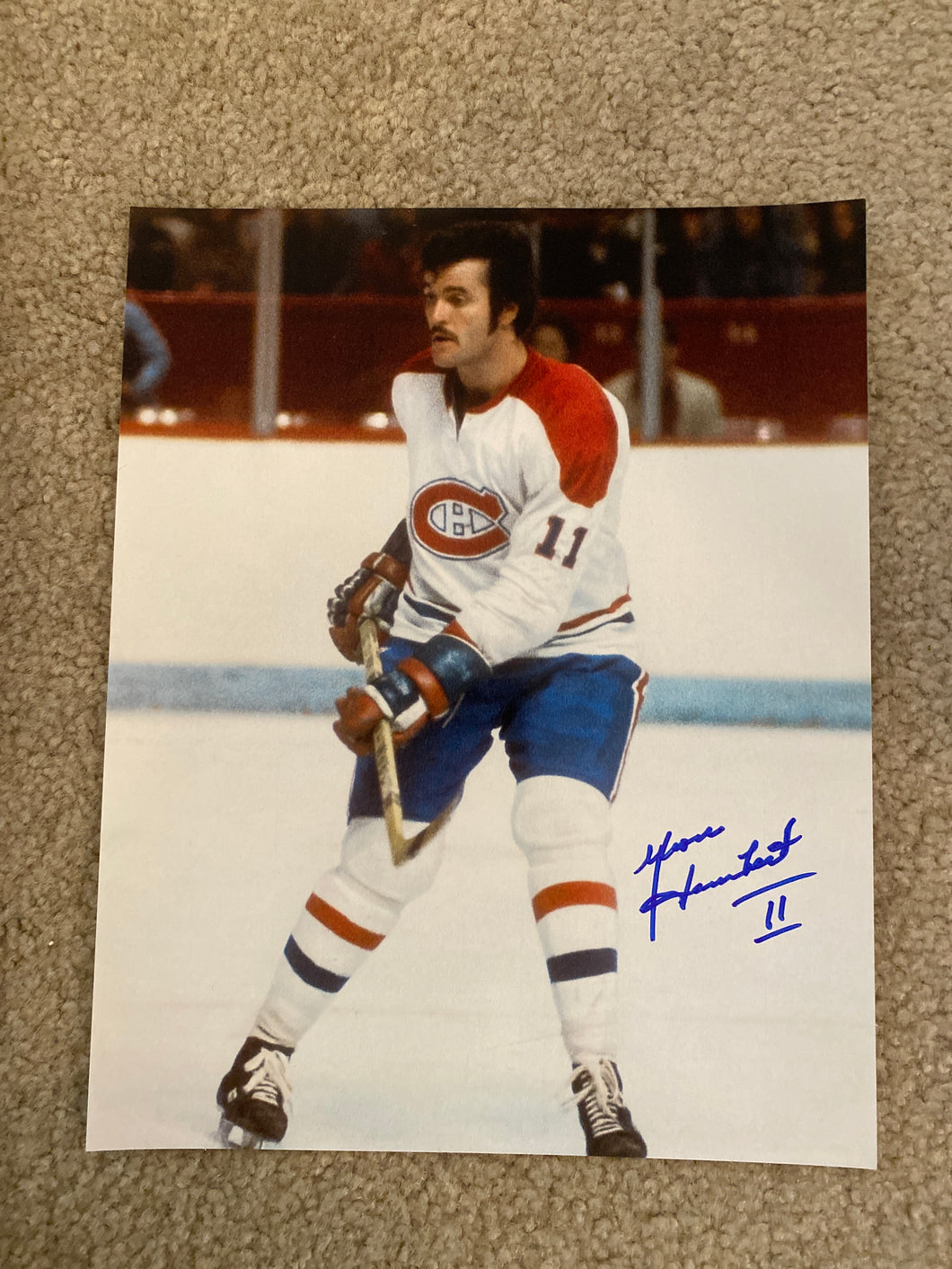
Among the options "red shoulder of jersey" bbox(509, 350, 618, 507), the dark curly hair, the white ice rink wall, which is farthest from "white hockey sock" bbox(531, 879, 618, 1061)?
the dark curly hair

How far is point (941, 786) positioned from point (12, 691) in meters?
0.54

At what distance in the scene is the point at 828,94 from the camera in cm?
55

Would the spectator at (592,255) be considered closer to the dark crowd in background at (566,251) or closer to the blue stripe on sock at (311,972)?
the dark crowd in background at (566,251)

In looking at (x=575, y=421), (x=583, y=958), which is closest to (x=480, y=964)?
(x=583, y=958)

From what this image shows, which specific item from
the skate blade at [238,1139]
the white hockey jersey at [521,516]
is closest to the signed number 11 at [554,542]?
the white hockey jersey at [521,516]

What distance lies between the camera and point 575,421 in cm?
54

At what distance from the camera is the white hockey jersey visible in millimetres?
533

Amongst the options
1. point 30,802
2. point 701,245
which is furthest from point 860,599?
point 30,802

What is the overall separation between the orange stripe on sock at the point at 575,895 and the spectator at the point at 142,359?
377 millimetres

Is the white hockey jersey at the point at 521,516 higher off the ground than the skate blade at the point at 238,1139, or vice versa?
the white hockey jersey at the point at 521,516

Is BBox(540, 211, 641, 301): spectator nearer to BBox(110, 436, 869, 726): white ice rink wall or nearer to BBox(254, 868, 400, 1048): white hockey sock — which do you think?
BBox(110, 436, 869, 726): white ice rink wall

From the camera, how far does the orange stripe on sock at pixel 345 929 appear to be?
523 millimetres
